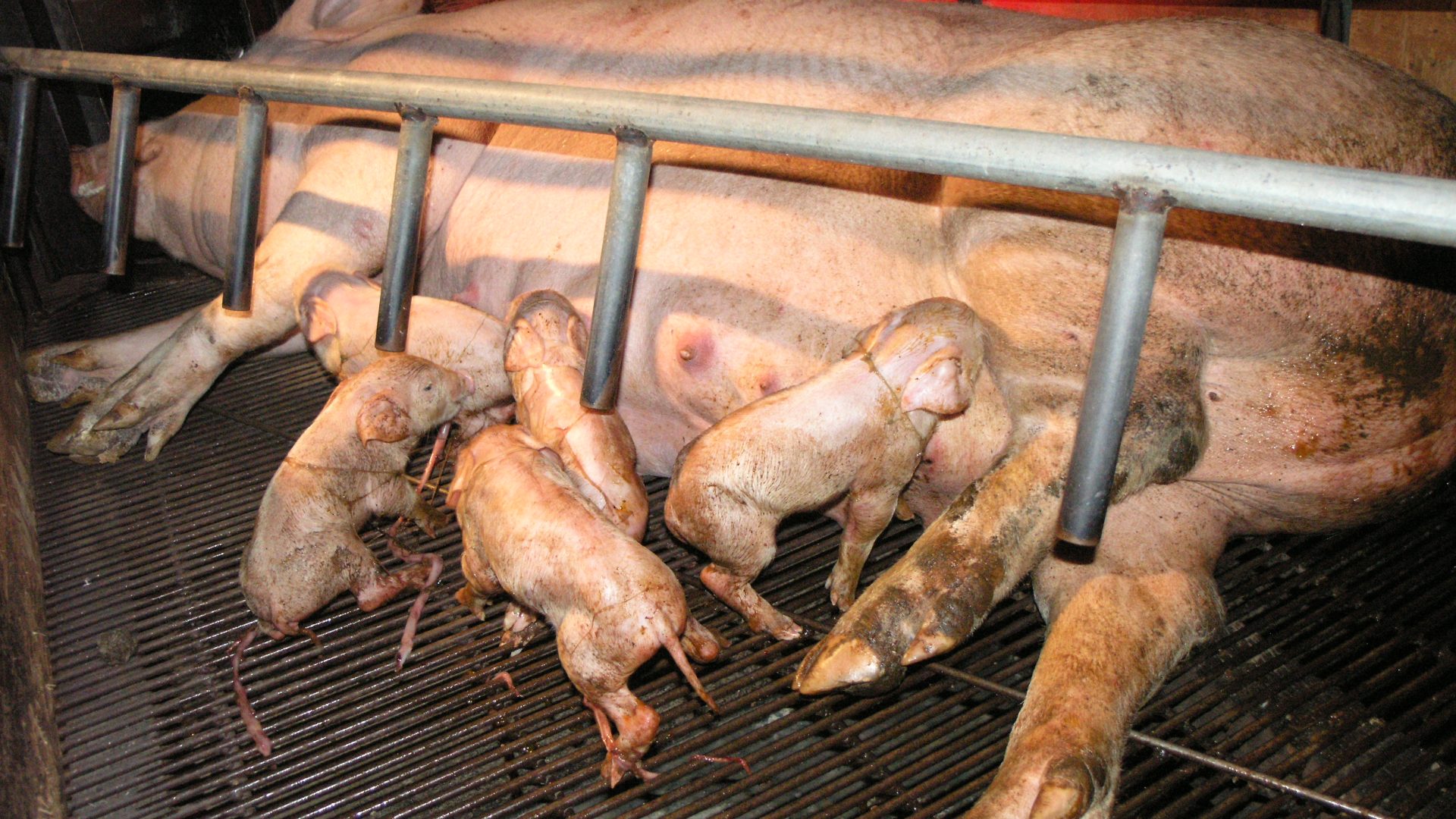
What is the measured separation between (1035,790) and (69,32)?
13.4ft

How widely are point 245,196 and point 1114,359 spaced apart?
1.95m

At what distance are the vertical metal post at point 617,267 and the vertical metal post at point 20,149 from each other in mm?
1952

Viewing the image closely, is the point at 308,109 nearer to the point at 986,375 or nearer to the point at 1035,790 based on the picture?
the point at 986,375

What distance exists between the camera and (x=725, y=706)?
2.11 meters

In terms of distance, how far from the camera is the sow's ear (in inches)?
83.0

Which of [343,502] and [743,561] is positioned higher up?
[743,561]

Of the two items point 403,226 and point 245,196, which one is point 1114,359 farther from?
point 245,196

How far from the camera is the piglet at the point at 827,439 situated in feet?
6.89

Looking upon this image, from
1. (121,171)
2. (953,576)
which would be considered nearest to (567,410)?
(953,576)

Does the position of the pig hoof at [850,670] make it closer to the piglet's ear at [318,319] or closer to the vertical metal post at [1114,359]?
the vertical metal post at [1114,359]

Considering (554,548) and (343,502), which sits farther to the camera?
(343,502)

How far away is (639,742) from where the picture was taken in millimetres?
1929

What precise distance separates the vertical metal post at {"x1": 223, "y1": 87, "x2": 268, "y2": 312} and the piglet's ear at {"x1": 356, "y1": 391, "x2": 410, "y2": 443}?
40 centimetres

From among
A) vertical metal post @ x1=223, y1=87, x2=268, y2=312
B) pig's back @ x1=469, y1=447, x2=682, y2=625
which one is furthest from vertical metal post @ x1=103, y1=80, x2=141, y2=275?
pig's back @ x1=469, y1=447, x2=682, y2=625
